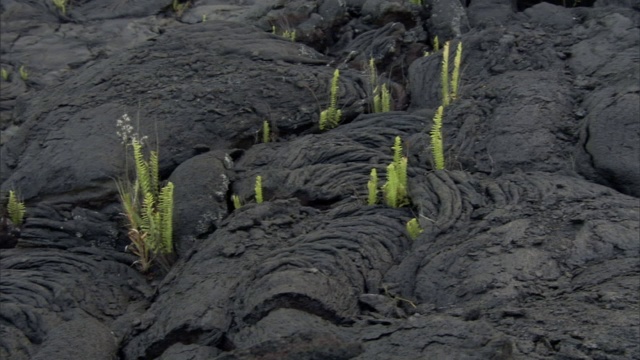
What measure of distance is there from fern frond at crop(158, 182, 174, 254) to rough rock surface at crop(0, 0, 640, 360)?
15 centimetres

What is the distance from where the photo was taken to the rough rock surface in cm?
464

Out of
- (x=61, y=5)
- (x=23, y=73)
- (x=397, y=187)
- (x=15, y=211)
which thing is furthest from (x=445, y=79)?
(x=61, y=5)

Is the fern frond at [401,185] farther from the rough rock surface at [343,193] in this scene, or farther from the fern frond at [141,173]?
the fern frond at [141,173]

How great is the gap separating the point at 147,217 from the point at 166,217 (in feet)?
0.42

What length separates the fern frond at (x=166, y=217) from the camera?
6031 mm

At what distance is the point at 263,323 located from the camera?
4.66 metres

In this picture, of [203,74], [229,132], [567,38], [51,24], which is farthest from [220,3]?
[567,38]

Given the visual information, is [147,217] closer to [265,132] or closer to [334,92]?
[265,132]

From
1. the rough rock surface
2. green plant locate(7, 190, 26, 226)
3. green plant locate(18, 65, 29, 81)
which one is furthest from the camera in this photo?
green plant locate(18, 65, 29, 81)

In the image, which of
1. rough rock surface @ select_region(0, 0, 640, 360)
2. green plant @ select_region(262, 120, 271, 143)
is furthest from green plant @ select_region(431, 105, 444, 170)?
green plant @ select_region(262, 120, 271, 143)

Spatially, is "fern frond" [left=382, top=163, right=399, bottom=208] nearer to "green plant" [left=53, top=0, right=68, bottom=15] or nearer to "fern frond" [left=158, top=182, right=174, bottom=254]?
"fern frond" [left=158, top=182, right=174, bottom=254]

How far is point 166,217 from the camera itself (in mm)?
6066

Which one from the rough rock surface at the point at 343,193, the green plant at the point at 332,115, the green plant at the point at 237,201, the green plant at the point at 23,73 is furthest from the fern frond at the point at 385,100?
the green plant at the point at 23,73

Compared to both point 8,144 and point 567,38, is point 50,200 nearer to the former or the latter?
point 8,144
